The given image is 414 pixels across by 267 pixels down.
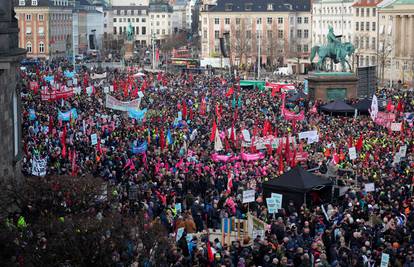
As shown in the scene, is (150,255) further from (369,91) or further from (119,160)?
(369,91)

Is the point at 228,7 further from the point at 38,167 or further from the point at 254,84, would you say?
the point at 38,167

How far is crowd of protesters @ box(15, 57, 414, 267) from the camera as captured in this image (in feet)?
73.1

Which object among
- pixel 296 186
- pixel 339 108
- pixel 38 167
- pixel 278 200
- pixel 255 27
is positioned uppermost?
pixel 255 27

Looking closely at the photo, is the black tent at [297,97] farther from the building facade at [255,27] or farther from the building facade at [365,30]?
the building facade at [255,27]

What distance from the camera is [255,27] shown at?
12781 cm

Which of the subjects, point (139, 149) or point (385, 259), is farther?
point (139, 149)

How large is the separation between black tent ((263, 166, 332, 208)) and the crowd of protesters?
1.32 ft

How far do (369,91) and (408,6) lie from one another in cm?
3772

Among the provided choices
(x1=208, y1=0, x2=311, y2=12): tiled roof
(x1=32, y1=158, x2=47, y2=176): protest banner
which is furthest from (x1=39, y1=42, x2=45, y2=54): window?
(x1=32, y1=158, x2=47, y2=176): protest banner

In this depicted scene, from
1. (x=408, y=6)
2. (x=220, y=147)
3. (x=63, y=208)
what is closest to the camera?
(x=63, y=208)

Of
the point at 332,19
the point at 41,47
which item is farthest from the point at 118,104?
the point at 41,47

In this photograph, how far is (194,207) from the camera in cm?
2666

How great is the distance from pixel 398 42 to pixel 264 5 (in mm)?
33929

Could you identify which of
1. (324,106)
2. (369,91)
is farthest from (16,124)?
(369,91)
